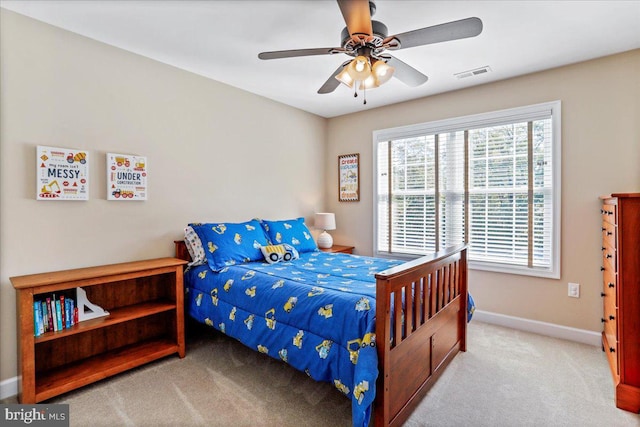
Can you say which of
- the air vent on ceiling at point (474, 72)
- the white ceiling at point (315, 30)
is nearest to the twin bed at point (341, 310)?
the white ceiling at point (315, 30)

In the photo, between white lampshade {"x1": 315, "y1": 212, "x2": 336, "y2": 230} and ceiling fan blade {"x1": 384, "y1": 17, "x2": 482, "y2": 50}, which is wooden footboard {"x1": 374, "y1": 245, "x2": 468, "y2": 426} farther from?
white lampshade {"x1": 315, "y1": 212, "x2": 336, "y2": 230}

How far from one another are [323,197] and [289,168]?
75 cm

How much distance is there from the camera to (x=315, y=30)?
7.29 feet

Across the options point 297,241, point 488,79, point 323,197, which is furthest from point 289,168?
point 488,79

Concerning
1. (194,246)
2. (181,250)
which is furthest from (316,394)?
(181,250)

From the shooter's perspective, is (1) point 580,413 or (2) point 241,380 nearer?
(1) point 580,413

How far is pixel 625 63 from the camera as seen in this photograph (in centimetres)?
257

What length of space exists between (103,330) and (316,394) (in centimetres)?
170

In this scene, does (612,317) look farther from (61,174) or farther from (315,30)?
(61,174)

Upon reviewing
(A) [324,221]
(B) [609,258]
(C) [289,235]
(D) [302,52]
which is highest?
(D) [302,52]

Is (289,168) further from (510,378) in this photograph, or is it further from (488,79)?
(510,378)

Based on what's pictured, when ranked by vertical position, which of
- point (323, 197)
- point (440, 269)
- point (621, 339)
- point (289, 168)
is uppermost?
point (289, 168)

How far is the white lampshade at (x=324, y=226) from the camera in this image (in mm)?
4043

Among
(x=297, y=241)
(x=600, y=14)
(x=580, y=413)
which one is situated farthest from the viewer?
(x=297, y=241)
